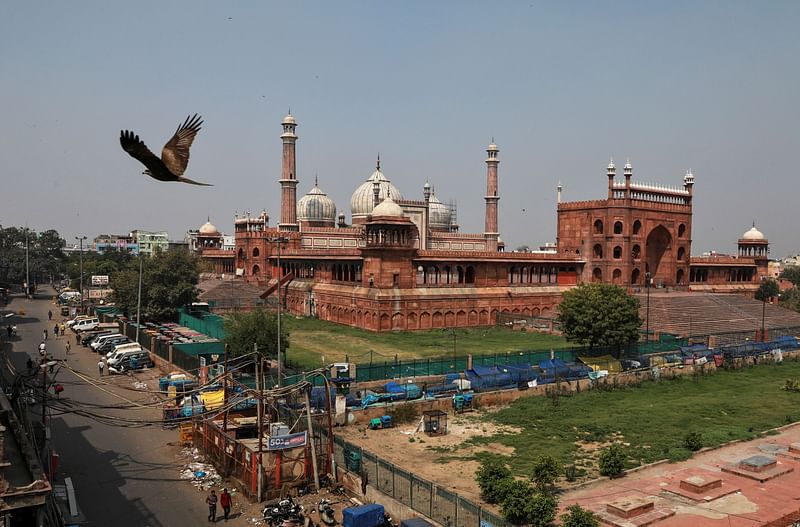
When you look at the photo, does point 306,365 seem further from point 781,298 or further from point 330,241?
point 781,298

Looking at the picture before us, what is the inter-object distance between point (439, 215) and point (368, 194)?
38.6ft

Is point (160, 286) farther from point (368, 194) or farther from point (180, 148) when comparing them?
point (180, 148)

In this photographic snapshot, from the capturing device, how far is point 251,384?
2705 cm

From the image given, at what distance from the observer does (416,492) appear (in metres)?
16.4

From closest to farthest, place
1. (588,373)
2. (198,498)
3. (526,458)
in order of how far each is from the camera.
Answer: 1. (198,498)
2. (526,458)
3. (588,373)

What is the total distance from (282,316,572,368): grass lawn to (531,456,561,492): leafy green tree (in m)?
18.2

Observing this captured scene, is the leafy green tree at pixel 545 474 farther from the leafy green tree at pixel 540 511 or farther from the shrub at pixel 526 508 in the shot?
the leafy green tree at pixel 540 511

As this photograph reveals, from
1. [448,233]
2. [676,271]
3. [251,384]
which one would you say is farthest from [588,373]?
[448,233]

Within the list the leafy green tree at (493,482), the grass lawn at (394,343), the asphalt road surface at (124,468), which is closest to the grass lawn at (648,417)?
the leafy green tree at (493,482)

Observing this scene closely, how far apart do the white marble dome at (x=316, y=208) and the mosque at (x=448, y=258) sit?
0.13 m

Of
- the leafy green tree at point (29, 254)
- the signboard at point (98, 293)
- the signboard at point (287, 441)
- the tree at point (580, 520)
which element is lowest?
the tree at point (580, 520)

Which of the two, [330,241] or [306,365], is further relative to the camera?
[330,241]

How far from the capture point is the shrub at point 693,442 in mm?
20594

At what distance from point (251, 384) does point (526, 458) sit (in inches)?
495
